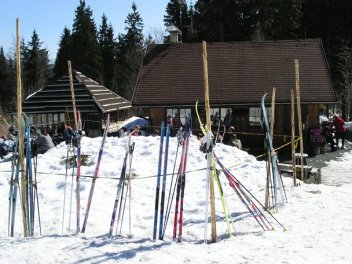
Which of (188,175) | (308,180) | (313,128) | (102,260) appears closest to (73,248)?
(102,260)

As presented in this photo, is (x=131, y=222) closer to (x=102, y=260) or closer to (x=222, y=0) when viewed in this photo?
(x=102, y=260)

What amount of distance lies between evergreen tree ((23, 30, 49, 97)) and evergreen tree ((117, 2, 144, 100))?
916cm

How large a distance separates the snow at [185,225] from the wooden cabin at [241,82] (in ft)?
21.1

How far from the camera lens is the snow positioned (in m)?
5.84

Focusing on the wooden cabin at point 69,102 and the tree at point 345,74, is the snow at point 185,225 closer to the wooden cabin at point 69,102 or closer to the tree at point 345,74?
the wooden cabin at point 69,102

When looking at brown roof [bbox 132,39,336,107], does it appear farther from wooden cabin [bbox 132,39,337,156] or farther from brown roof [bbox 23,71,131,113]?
brown roof [bbox 23,71,131,113]

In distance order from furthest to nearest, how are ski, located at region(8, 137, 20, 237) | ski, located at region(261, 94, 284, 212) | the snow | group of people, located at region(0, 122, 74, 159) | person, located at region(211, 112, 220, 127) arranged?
person, located at region(211, 112, 220, 127) → group of people, located at region(0, 122, 74, 159) → ski, located at region(261, 94, 284, 212) → ski, located at region(8, 137, 20, 237) → the snow

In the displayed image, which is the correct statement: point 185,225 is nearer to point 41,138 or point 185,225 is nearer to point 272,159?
point 272,159

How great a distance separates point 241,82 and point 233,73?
82 centimetres

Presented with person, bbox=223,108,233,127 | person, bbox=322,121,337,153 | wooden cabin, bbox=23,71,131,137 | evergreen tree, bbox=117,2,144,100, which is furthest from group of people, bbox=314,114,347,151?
evergreen tree, bbox=117,2,144,100

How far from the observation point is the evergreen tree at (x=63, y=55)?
51.3 meters

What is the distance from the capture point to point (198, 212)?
334 inches

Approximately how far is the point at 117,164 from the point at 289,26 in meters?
30.0

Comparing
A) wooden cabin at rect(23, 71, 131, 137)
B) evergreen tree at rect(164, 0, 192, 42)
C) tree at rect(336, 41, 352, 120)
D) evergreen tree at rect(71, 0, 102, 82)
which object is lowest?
wooden cabin at rect(23, 71, 131, 137)
